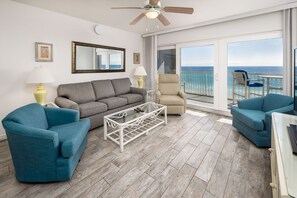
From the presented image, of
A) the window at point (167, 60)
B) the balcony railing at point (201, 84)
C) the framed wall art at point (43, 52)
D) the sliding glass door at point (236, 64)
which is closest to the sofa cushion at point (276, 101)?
the sliding glass door at point (236, 64)

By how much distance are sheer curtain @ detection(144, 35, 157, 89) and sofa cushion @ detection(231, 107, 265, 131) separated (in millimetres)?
2808

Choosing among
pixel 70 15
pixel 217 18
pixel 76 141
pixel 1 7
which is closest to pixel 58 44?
pixel 70 15

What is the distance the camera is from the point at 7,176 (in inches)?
70.1

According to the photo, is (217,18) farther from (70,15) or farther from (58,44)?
(58,44)

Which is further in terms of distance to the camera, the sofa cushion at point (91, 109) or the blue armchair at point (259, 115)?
the sofa cushion at point (91, 109)

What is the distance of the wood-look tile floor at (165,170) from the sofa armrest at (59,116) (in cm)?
55

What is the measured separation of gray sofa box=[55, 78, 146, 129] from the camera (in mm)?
3047

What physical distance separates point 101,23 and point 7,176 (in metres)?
3.61

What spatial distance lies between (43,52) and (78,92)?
1.01m

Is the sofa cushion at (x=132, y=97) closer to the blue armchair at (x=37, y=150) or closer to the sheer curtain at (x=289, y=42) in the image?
the blue armchair at (x=37, y=150)

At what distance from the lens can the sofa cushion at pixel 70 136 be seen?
1.60m

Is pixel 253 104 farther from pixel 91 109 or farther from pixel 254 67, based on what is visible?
pixel 91 109

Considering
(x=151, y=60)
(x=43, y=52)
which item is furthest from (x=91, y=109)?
(x=151, y=60)

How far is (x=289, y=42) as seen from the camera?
288cm
